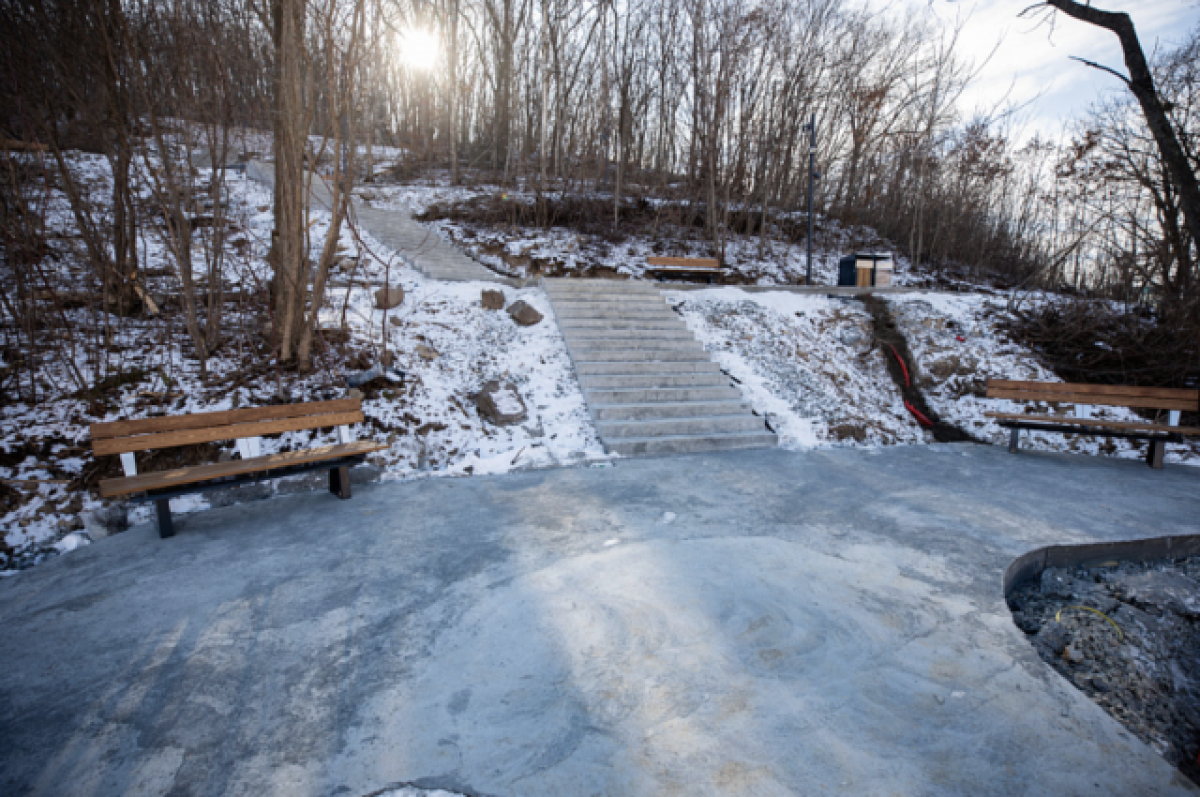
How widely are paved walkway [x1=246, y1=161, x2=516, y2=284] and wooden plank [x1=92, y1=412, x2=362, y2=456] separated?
4444 mm

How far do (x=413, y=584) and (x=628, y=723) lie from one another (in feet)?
5.79

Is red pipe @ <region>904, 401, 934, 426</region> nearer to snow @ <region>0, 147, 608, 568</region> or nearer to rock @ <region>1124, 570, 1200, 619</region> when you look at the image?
rock @ <region>1124, 570, 1200, 619</region>

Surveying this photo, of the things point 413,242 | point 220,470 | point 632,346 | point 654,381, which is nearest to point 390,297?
point 632,346

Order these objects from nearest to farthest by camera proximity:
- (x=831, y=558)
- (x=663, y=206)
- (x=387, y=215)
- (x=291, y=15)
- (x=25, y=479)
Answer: (x=831, y=558), (x=25, y=479), (x=291, y=15), (x=387, y=215), (x=663, y=206)

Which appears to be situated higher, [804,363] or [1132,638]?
[804,363]

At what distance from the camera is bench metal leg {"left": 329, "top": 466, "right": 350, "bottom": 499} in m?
5.24

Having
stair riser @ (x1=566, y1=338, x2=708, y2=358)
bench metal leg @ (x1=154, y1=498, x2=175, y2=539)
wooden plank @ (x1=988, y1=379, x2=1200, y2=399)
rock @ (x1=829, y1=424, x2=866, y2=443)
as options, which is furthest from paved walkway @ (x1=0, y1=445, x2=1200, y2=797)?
stair riser @ (x1=566, y1=338, x2=708, y2=358)

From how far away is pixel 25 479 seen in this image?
15.8 feet

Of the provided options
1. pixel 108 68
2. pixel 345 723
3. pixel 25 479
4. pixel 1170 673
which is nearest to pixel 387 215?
pixel 108 68

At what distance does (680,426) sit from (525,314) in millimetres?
3219

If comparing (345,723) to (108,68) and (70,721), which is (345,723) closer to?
(70,721)

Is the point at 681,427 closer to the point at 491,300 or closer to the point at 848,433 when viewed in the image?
the point at 848,433

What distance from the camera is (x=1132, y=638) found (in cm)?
345

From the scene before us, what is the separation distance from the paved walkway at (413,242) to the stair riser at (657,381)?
3.47 metres
